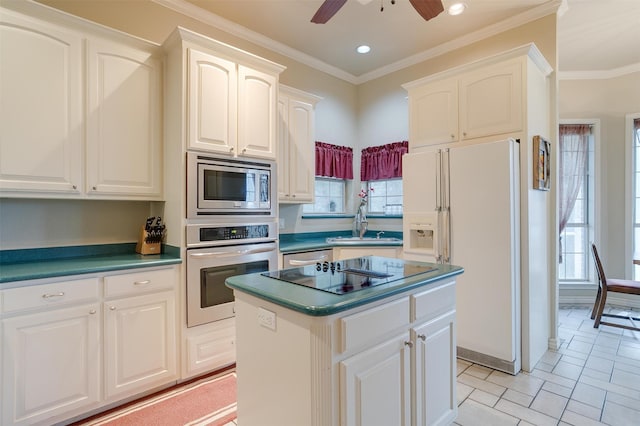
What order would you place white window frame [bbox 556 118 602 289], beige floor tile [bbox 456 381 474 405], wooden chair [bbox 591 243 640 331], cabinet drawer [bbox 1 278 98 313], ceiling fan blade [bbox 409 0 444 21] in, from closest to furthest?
cabinet drawer [bbox 1 278 98 313]
ceiling fan blade [bbox 409 0 444 21]
beige floor tile [bbox 456 381 474 405]
wooden chair [bbox 591 243 640 331]
white window frame [bbox 556 118 602 289]

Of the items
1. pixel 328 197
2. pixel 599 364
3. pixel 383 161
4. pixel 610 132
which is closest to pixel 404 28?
pixel 383 161

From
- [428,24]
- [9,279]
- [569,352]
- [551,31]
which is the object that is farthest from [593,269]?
[9,279]

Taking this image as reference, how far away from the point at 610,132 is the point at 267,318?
207 inches

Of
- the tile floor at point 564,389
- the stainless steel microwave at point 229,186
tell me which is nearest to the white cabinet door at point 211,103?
the stainless steel microwave at point 229,186

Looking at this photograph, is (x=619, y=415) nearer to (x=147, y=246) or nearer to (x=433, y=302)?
(x=433, y=302)

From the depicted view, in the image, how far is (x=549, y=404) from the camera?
218 centimetres

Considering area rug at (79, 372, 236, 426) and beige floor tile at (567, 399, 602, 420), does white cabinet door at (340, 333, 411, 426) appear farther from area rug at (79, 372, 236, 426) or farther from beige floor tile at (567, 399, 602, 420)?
beige floor tile at (567, 399, 602, 420)

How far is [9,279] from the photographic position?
5.78 ft

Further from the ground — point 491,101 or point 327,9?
point 327,9

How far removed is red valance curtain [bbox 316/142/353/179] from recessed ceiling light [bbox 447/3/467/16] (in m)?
1.91

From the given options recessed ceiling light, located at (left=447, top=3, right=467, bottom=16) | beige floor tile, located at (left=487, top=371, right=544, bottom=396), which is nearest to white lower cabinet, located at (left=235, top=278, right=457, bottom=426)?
beige floor tile, located at (left=487, top=371, right=544, bottom=396)

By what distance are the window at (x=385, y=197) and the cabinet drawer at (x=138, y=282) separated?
2869mm

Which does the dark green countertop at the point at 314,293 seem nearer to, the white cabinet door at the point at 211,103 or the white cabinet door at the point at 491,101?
the white cabinet door at the point at 211,103

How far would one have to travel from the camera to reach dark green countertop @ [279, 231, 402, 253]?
3.26 metres
